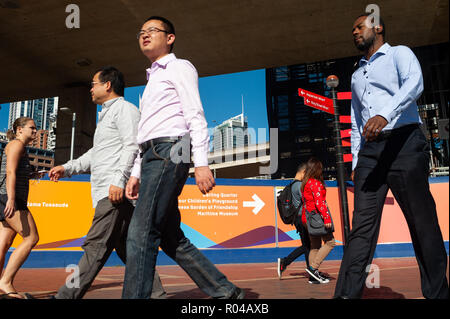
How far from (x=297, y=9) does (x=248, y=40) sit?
2620 millimetres

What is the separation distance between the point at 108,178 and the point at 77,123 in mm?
17502

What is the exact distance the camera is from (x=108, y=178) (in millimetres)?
3059

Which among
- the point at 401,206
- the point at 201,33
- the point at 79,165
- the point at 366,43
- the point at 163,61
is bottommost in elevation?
the point at 401,206

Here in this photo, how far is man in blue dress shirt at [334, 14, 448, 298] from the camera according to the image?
2504mm

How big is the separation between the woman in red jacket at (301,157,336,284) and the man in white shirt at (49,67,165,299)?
8.94 feet

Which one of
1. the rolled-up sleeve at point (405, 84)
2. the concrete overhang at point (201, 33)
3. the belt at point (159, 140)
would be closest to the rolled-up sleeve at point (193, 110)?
the belt at point (159, 140)

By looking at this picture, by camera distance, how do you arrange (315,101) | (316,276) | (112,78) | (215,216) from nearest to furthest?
(112,78), (316,276), (315,101), (215,216)

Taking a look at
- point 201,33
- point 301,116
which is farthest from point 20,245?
point 301,116

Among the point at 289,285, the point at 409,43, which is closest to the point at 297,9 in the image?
the point at 409,43

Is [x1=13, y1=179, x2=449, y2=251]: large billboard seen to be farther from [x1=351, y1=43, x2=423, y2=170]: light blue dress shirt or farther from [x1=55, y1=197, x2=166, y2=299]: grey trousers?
[x1=351, y1=43, x2=423, y2=170]: light blue dress shirt

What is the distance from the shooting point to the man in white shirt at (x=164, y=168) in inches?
93.8

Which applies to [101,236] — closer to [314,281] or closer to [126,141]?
[126,141]

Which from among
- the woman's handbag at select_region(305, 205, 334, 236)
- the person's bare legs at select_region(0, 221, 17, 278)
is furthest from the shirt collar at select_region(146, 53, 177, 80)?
the woman's handbag at select_region(305, 205, 334, 236)
